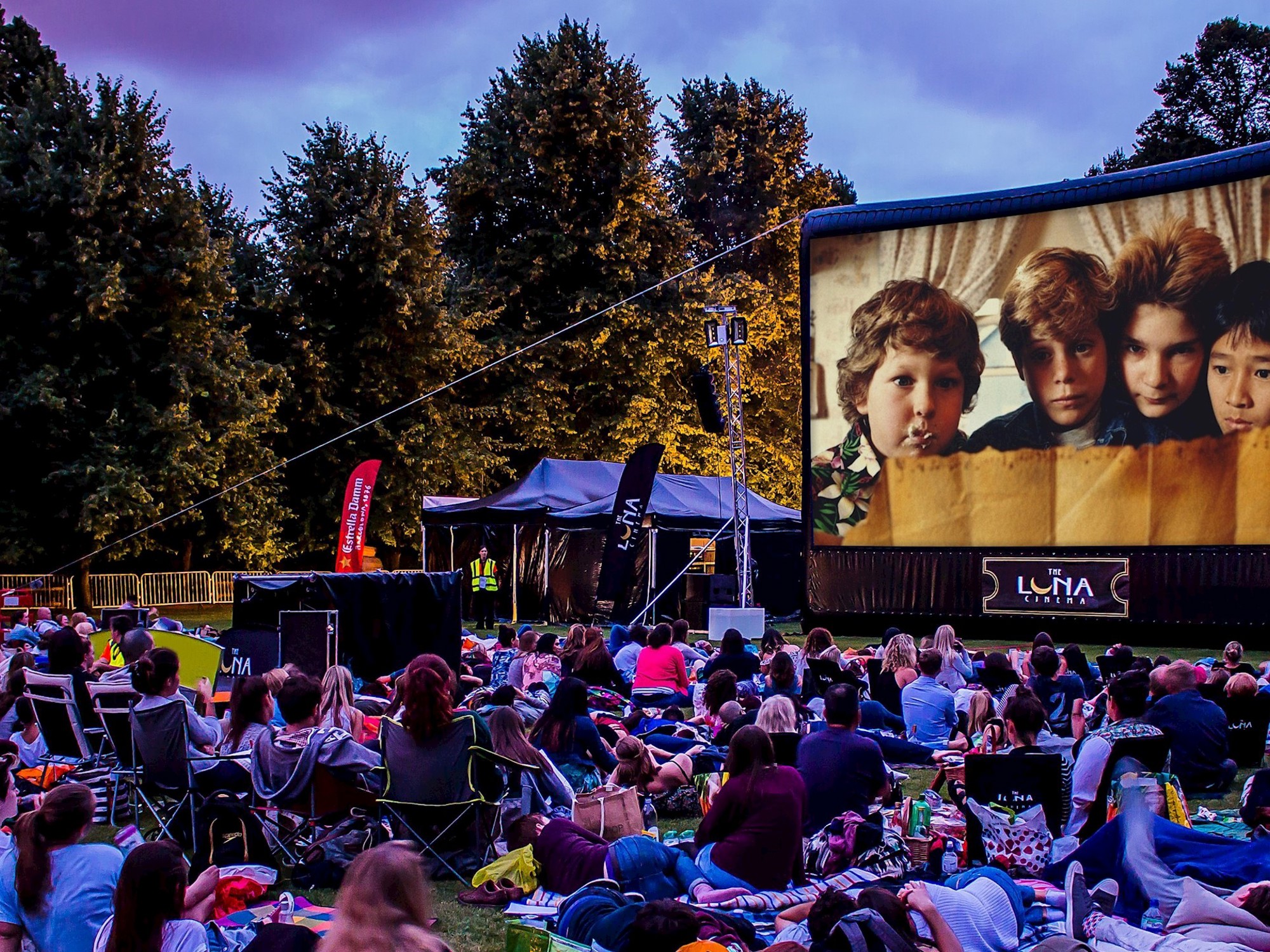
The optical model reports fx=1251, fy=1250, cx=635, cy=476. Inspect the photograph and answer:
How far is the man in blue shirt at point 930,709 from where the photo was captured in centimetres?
925

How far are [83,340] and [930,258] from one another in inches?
658

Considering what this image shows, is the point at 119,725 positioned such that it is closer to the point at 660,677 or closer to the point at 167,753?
the point at 167,753

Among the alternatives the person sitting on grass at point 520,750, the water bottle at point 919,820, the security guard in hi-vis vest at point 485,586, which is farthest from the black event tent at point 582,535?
the water bottle at point 919,820

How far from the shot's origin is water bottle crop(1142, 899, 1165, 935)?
4.96 m

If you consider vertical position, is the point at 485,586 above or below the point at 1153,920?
above

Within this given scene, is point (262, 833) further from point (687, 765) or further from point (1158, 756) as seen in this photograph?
point (1158, 756)

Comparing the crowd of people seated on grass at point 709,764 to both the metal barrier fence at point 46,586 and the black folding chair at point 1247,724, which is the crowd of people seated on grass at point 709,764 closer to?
the black folding chair at point 1247,724

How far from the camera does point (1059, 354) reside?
55.3 ft

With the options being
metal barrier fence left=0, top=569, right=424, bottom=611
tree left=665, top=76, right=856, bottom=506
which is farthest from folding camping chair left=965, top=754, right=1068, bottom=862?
tree left=665, top=76, right=856, bottom=506

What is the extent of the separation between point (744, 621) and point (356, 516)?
6.68 meters

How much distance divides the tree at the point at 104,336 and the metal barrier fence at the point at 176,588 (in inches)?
38.6

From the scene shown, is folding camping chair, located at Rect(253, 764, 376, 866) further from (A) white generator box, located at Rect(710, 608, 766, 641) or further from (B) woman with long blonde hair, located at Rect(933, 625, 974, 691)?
(A) white generator box, located at Rect(710, 608, 766, 641)

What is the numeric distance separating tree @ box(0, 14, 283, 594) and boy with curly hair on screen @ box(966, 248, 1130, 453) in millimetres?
16026

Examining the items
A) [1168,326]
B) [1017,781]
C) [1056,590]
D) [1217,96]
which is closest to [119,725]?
[1017,781]
